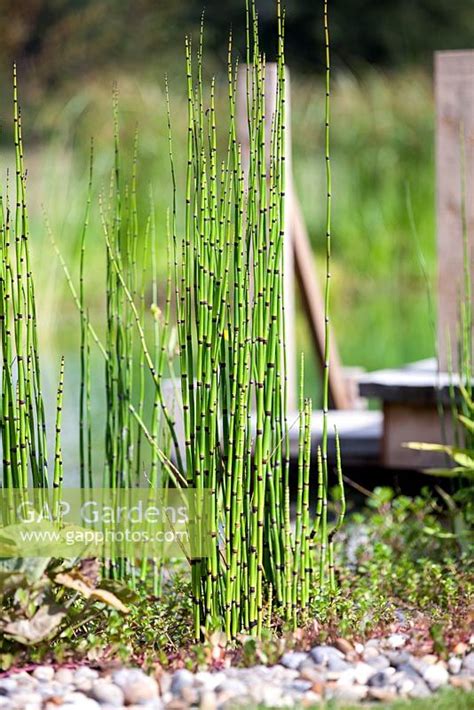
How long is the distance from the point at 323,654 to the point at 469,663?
0.19 m

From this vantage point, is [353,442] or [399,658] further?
[353,442]

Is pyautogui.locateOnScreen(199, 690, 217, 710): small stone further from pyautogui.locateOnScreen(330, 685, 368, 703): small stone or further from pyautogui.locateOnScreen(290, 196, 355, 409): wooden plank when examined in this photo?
pyautogui.locateOnScreen(290, 196, 355, 409): wooden plank

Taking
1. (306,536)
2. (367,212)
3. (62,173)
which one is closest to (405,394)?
(306,536)

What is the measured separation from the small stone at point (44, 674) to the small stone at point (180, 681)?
171 millimetres

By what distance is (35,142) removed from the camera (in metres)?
11.3

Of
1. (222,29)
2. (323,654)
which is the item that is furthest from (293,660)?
(222,29)

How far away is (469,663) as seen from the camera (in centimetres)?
144

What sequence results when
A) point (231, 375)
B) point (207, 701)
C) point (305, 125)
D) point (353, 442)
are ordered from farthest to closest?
point (305, 125), point (353, 442), point (231, 375), point (207, 701)

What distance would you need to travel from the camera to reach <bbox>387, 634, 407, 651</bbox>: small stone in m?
1.52

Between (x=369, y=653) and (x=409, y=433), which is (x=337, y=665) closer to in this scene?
(x=369, y=653)

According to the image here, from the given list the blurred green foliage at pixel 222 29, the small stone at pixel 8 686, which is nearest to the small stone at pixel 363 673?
the small stone at pixel 8 686

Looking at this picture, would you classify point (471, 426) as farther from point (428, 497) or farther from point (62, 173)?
point (62, 173)

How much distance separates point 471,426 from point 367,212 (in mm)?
5698

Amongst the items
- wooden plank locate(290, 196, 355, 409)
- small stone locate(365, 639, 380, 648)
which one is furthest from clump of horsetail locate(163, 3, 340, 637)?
wooden plank locate(290, 196, 355, 409)
